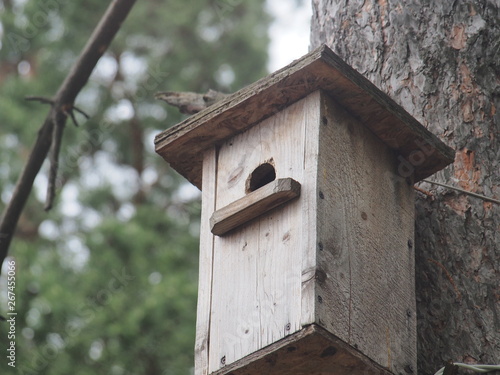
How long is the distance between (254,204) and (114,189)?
6732mm

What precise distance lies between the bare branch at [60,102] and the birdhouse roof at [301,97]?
2.95ft

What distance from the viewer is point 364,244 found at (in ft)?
8.55

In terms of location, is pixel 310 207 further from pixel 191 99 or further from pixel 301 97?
pixel 191 99

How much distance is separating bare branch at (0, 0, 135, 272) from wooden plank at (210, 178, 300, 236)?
4.02 ft

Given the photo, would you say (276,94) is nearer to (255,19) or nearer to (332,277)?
(332,277)

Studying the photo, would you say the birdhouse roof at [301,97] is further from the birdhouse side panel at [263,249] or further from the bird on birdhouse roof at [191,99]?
the bird on birdhouse roof at [191,99]

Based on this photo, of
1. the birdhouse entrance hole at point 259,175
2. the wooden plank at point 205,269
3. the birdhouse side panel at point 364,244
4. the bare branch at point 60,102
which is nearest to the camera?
the birdhouse side panel at point 364,244

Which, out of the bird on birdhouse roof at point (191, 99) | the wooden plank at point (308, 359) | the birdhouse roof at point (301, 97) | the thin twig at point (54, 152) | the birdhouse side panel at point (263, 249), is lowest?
the wooden plank at point (308, 359)

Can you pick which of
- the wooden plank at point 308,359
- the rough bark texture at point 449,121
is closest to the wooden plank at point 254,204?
the wooden plank at point 308,359

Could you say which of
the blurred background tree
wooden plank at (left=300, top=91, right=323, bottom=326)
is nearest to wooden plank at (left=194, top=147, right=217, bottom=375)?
wooden plank at (left=300, top=91, right=323, bottom=326)

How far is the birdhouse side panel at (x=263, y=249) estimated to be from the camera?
2.44 meters

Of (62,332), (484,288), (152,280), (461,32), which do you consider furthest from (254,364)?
(152,280)

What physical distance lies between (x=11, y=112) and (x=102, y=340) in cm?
262

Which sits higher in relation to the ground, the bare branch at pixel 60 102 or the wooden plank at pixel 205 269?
the bare branch at pixel 60 102
